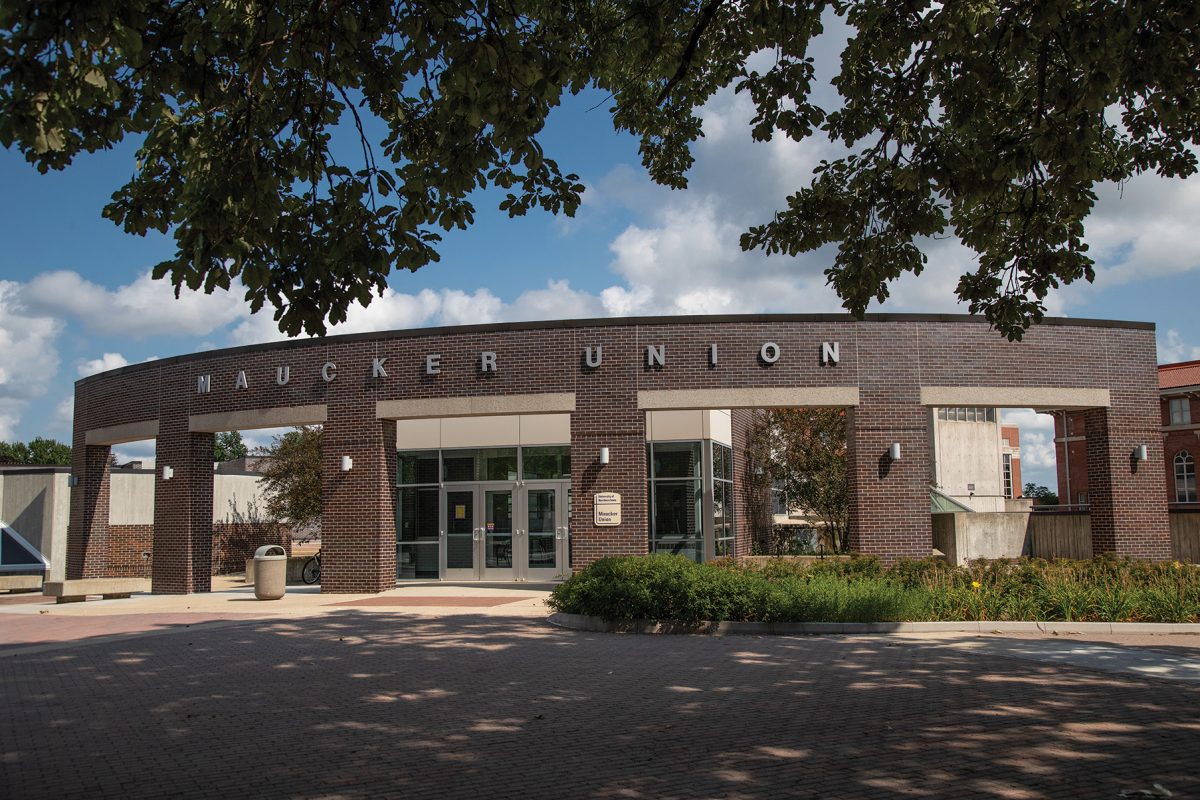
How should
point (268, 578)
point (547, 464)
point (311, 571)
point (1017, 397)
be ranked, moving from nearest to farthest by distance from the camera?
point (268, 578), point (1017, 397), point (547, 464), point (311, 571)

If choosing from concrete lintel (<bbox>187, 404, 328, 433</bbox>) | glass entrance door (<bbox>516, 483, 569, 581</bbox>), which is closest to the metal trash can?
concrete lintel (<bbox>187, 404, 328, 433</bbox>)

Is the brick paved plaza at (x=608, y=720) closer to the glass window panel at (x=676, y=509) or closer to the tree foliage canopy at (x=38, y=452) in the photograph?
the glass window panel at (x=676, y=509)

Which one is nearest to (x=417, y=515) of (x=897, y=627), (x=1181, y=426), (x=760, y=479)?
(x=760, y=479)

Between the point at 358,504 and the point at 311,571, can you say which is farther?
the point at 311,571

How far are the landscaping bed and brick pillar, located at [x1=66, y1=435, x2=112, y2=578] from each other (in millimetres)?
15770

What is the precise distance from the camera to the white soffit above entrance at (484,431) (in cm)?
2216

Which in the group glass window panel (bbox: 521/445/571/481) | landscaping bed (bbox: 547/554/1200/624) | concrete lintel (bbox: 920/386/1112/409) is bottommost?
landscaping bed (bbox: 547/554/1200/624)

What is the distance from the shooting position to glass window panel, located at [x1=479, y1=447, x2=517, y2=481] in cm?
2233

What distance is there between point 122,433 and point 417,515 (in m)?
7.74

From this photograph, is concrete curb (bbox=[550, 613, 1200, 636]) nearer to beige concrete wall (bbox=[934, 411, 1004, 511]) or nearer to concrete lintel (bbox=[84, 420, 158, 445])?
concrete lintel (bbox=[84, 420, 158, 445])

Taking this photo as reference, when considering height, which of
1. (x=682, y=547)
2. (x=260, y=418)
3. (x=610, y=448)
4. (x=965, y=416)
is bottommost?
(x=682, y=547)

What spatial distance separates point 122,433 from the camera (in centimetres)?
2358

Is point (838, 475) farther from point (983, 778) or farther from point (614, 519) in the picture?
point (983, 778)

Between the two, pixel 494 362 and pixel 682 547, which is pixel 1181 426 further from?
pixel 494 362
